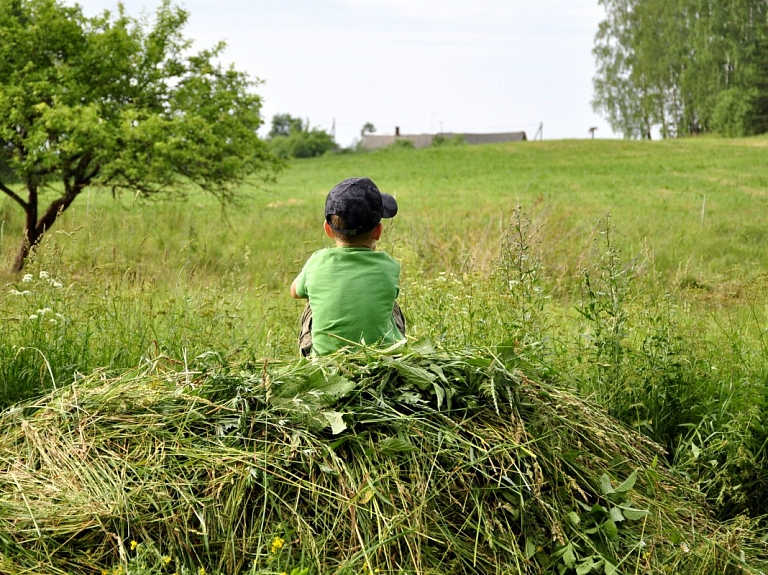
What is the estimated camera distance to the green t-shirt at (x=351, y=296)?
373cm

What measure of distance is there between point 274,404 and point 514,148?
138 ft

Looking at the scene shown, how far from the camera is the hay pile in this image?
2.92 metres

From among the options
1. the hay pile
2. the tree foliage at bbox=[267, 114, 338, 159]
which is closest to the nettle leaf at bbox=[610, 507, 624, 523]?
the hay pile

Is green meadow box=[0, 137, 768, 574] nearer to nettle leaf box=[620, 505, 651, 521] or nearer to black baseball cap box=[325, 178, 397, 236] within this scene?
nettle leaf box=[620, 505, 651, 521]

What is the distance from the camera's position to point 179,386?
3.43m

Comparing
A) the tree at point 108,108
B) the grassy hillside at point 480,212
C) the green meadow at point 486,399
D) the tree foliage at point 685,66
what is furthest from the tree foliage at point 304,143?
the green meadow at point 486,399

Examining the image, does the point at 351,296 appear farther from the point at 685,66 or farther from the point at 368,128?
the point at 368,128

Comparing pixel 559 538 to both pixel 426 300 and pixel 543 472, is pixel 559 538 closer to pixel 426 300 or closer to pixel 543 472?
pixel 543 472

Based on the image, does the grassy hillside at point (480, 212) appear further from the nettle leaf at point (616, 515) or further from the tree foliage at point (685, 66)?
the tree foliage at point (685, 66)

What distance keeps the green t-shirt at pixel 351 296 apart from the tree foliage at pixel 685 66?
5289 centimetres

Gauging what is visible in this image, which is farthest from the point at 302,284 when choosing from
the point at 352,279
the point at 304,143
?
the point at 304,143

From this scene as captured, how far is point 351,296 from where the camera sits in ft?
12.3

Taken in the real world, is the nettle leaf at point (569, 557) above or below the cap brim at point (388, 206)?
below

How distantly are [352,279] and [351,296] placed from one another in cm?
9
